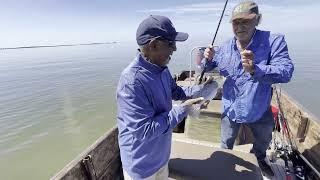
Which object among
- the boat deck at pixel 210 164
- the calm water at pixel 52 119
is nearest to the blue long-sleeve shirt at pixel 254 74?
the boat deck at pixel 210 164

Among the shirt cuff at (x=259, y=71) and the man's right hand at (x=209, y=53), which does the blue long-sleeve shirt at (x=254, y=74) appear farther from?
the man's right hand at (x=209, y=53)

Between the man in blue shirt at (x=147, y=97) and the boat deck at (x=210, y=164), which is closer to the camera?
the man in blue shirt at (x=147, y=97)

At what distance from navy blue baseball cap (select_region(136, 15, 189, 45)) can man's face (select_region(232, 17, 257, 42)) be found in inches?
48.7

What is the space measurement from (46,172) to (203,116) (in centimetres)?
538

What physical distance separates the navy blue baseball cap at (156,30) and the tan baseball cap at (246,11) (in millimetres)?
1210

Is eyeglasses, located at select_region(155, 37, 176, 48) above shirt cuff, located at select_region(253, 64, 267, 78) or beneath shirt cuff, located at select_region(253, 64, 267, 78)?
above

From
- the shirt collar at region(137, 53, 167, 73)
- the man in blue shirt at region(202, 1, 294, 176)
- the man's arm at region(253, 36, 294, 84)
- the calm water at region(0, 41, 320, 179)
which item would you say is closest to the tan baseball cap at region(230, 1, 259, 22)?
the man in blue shirt at region(202, 1, 294, 176)

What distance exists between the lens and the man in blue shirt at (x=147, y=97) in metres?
2.07

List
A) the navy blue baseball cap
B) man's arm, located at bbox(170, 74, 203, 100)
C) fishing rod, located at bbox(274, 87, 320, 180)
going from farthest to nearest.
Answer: fishing rod, located at bbox(274, 87, 320, 180)
man's arm, located at bbox(170, 74, 203, 100)
the navy blue baseball cap

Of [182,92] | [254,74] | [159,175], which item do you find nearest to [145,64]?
[182,92]

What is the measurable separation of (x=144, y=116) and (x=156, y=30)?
68 cm

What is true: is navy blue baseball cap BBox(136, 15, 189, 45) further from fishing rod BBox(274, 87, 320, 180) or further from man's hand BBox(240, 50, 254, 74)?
→ fishing rod BBox(274, 87, 320, 180)

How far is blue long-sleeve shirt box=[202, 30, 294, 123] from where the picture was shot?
293cm

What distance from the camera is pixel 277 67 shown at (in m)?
2.95
